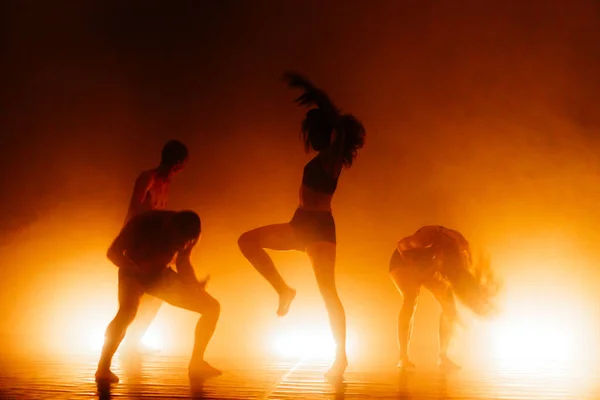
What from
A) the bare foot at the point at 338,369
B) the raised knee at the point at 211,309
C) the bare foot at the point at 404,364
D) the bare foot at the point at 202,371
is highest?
the raised knee at the point at 211,309

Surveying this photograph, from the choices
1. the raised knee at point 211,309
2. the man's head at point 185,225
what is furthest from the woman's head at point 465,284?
the man's head at point 185,225

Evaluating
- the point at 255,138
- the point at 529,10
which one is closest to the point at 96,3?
the point at 255,138

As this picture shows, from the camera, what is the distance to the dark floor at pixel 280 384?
8.80ft

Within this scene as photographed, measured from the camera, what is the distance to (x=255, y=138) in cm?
558

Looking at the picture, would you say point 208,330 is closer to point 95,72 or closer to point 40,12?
point 95,72

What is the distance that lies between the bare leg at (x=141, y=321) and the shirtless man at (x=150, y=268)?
128 centimetres

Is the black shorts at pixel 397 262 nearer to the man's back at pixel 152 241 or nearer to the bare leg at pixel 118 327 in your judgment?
the man's back at pixel 152 241

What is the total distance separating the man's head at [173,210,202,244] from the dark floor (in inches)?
25.8

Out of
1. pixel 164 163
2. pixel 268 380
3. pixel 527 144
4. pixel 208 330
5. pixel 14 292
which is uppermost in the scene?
pixel 527 144

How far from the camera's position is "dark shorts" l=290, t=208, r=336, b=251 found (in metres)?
3.45

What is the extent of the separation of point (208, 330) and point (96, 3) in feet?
12.3

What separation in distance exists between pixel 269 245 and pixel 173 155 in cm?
93

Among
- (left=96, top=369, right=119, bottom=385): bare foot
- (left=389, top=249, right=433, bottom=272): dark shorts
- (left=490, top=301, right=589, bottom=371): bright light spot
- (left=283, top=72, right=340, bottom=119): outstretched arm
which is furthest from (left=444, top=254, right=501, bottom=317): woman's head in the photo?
(left=96, top=369, right=119, bottom=385): bare foot

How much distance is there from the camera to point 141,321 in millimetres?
4602
